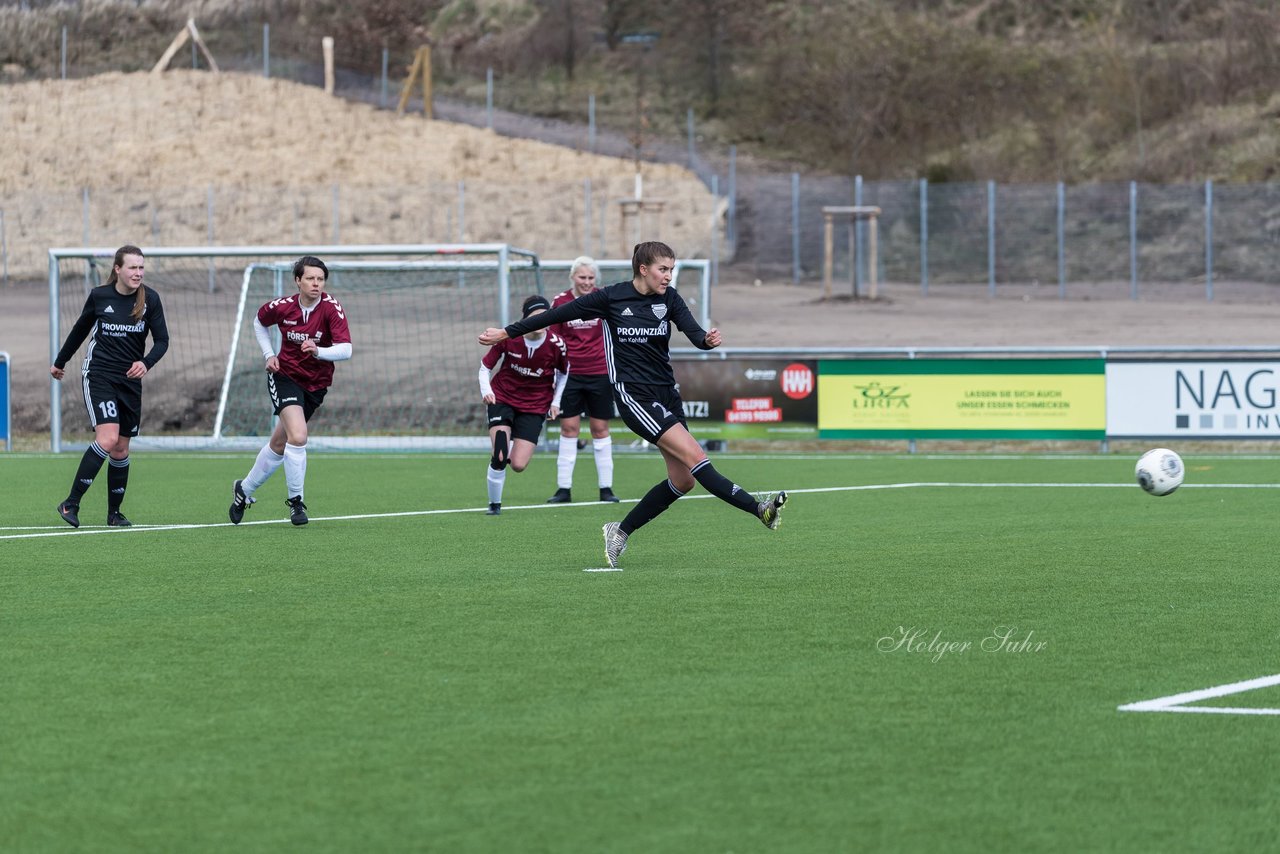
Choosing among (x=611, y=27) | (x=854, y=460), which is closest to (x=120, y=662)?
(x=854, y=460)

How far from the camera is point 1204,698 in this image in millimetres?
6371

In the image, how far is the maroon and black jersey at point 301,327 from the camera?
42.4 ft

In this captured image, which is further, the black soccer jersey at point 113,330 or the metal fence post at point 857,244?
the metal fence post at point 857,244

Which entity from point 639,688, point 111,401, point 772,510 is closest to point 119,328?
point 111,401

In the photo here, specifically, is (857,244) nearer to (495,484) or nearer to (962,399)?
(962,399)

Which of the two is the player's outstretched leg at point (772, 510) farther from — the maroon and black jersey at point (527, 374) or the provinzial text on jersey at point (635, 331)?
the maroon and black jersey at point (527, 374)

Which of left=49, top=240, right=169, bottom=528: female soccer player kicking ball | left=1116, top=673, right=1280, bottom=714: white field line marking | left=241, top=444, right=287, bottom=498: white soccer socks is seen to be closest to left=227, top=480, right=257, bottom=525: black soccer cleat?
left=241, top=444, right=287, bottom=498: white soccer socks

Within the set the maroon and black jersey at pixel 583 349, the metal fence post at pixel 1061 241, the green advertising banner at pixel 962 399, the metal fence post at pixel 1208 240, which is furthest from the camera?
the metal fence post at pixel 1061 241

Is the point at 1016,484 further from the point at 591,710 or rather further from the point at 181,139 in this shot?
the point at 181,139

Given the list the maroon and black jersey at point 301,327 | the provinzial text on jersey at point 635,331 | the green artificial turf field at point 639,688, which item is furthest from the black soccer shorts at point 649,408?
the maroon and black jersey at point 301,327

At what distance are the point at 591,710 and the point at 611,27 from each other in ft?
211

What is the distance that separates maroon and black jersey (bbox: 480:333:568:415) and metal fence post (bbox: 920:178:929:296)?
26.9 m

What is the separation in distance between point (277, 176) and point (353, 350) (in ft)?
90.5

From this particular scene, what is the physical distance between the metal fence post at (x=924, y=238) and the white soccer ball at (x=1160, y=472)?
1081 inches
